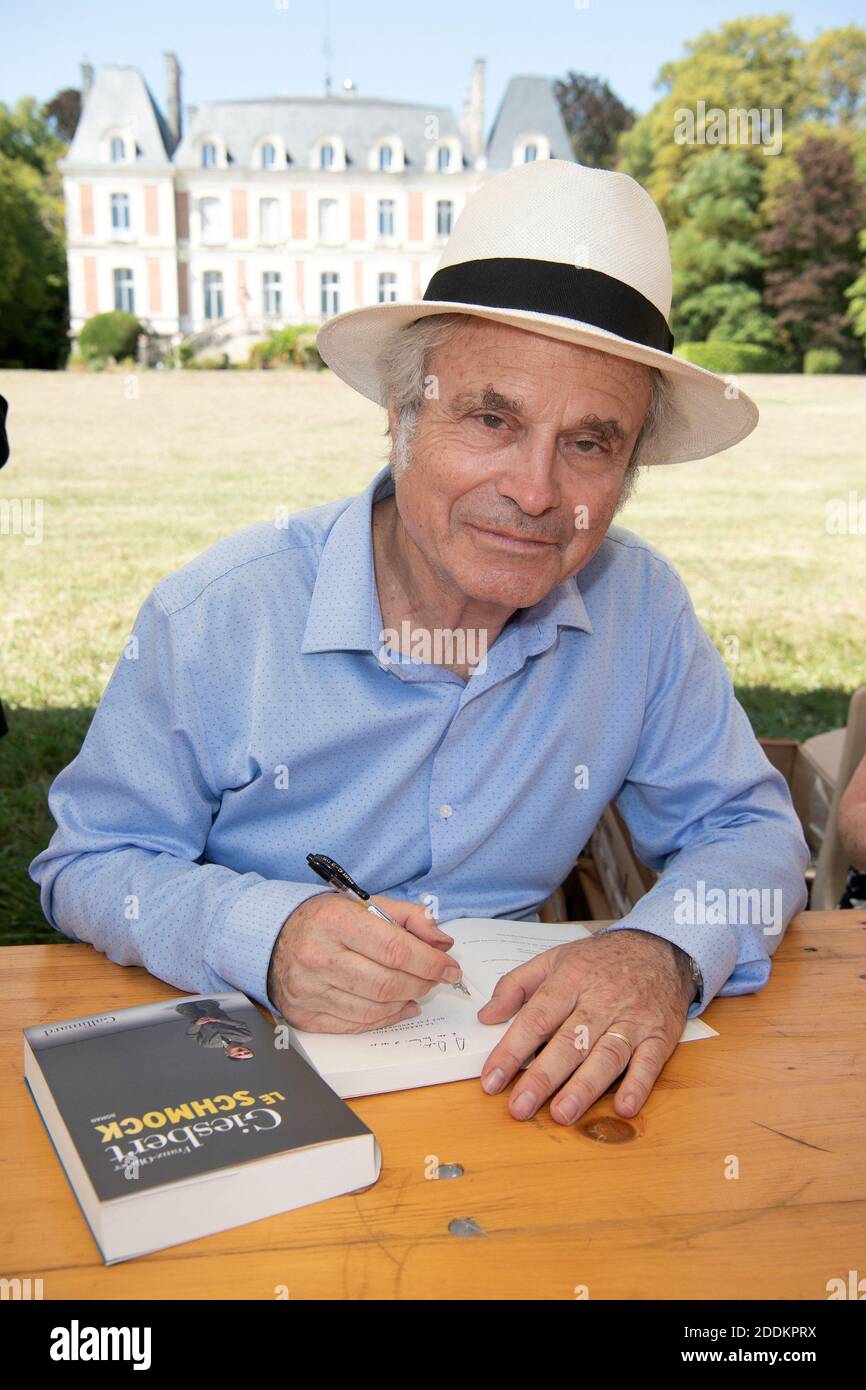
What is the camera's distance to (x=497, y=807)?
5.91 ft

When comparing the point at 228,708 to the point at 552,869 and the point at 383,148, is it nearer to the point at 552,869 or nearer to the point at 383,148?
the point at 552,869

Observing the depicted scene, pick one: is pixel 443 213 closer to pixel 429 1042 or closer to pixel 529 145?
pixel 529 145

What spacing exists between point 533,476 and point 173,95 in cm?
3425

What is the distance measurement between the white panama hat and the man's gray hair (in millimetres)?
23

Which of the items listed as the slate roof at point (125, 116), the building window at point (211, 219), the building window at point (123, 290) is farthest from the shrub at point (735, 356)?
the slate roof at point (125, 116)

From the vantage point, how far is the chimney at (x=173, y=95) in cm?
3059

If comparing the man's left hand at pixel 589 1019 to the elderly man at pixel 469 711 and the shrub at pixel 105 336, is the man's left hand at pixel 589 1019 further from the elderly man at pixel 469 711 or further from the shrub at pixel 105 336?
the shrub at pixel 105 336

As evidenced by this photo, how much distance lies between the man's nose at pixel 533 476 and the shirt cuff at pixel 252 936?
0.60 m

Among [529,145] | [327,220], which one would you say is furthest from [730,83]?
[327,220]

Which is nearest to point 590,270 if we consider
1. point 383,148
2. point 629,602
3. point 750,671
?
point 629,602

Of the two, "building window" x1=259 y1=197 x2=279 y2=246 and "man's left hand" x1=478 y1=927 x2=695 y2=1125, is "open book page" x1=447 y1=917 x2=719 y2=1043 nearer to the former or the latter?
"man's left hand" x1=478 y1=927 x2=695 y2=1125

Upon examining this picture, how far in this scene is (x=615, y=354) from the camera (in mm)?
1581

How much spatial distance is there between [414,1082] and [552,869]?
72cm
